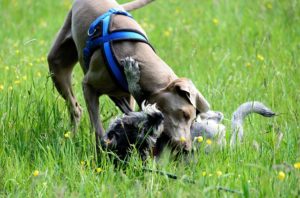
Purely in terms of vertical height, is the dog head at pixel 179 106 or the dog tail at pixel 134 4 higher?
the dog tail at pixel 134 4

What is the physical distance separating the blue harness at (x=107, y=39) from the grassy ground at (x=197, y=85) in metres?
0.42

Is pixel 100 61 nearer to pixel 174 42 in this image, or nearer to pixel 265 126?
pixel 265 126

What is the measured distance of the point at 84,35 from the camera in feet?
16.6

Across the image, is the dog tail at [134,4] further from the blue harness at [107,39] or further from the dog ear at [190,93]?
the dog ear at [190,93]

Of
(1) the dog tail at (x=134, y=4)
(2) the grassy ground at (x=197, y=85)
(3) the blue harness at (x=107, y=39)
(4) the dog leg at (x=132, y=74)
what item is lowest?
(2) the grassy ground at (x=197, y=85)

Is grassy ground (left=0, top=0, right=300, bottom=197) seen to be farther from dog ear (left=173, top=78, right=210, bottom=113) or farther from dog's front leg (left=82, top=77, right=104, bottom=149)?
dog ear (left=173, top=78, right=210, bottom=113)

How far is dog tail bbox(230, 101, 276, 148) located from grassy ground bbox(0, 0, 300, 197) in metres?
0.09

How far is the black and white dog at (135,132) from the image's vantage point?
163 inches

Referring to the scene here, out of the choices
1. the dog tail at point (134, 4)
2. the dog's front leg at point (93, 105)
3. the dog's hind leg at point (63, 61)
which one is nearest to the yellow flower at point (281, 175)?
the dog's front leg at point (93, 105)

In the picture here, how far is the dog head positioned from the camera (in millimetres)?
4340

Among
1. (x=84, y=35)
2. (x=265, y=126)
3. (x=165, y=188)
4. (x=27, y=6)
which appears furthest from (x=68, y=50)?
(x=27, y=6)

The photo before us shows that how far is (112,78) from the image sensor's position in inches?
185

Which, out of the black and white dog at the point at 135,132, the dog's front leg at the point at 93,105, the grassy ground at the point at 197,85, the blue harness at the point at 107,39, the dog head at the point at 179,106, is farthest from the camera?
the dog's front leg at the point at 93,105

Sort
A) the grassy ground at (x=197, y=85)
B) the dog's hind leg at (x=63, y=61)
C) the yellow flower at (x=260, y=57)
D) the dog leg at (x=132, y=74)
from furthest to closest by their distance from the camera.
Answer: the yellow flower at (x=260, y=57) → the dog's hind leg at (x=63, y=61) → the dog leg at (x=132, y=74) → the grassy ground at (x=197, y=85)
